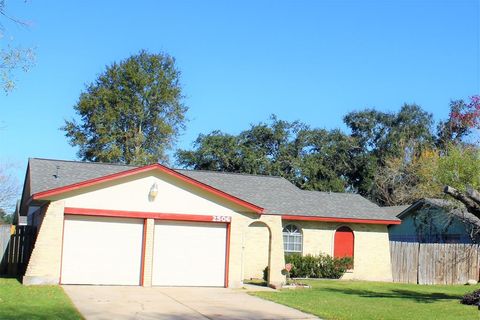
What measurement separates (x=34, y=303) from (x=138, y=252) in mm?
6237

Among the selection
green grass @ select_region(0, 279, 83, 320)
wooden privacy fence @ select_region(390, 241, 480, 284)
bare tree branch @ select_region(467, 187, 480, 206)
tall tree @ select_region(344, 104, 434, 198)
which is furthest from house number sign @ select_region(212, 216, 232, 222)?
tall tree @ select_region(344, 104, 434, 198)

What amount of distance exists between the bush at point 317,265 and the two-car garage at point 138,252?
6.11 metres

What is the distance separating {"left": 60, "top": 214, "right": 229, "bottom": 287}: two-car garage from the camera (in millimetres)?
19594

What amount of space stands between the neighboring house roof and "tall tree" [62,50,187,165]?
18190 mm

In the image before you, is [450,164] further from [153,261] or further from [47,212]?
[47,212]

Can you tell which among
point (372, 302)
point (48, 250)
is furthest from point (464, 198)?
point (48, 250)

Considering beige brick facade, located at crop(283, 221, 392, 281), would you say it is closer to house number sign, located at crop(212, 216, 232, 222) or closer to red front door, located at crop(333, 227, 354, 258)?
red front door, located at crop(333, 227, 354, 258)

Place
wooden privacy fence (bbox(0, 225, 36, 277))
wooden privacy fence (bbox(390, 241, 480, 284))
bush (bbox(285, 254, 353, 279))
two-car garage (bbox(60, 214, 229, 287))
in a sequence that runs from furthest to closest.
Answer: wooden privacy fence (bbox(390, 241, 480, 284)), bush (bbox(285, 254, 353, 279)), wooden privacy fence (bbox(0, 225, 36, 277)), two-car garage (bbox(60, 214, 229, 287))

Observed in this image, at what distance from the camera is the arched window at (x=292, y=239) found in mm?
27427

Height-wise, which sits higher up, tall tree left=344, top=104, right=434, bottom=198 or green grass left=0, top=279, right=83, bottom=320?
tall tree left=344, top=104, right=434, bottom=198

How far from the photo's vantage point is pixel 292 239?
27594 mm

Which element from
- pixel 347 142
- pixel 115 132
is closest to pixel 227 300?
pixel 115 132

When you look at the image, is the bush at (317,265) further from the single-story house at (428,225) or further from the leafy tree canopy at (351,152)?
the leafy tree canopy at (351,152)

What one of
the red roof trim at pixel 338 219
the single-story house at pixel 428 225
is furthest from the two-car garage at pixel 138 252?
the single-story house at pixel 428 225
